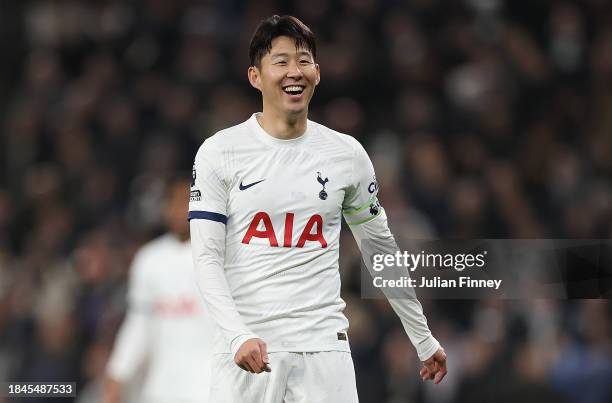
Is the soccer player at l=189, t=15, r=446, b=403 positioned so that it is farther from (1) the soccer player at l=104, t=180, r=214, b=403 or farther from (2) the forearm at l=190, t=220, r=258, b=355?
(1) the soccer player at l=104, t=180, r=214, b=403

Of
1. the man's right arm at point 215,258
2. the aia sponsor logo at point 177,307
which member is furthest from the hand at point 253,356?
the aia sponsor logo at point 177,307

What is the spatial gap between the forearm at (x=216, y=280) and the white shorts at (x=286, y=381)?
0.22 m

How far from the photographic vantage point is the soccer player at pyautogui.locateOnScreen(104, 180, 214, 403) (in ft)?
20.8

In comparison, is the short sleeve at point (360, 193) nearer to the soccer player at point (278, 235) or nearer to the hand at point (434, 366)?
the soccer player at point (278, 235)

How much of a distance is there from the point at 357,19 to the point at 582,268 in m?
5.96

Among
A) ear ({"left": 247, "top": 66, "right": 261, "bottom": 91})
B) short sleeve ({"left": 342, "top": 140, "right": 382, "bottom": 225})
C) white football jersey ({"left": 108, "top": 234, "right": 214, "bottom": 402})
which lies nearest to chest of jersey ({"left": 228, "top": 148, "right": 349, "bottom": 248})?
short sleeve ({"left": 342, "top": 140, "right": 382, "bottom": 225})

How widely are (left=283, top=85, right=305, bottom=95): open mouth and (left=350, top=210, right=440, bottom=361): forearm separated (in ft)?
1.97

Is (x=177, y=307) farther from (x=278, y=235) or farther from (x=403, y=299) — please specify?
(x=278, y=235)

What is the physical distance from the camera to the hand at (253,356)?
3959mm

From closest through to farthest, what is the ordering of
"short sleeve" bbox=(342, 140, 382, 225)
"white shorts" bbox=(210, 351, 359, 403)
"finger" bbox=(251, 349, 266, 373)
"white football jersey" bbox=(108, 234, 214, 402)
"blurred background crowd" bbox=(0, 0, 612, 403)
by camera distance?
"finger" bbox=(251, 349, 266, 373)
"white shorts" bbox=(210, 351, 359, 403)
"short sleeve" bbox=(342, 140, 382, 225)
"white football jersey" bbox=(108, 234, 214, 402)
"blurred background crowd" bbox=(0, 0, 612, 403)

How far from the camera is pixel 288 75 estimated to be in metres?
4.39

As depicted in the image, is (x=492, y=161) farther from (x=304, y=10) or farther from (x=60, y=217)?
(x=60, y=217)

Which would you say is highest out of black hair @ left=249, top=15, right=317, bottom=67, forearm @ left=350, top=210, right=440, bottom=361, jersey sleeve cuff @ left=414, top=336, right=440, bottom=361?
black hair @ left=249, top=15, right=317, bottom=67

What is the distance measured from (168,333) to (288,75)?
2400 mm
